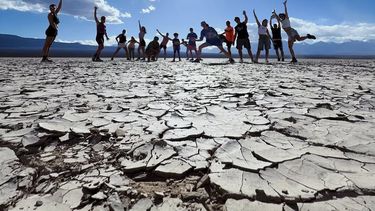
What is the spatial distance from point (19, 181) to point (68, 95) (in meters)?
2.14

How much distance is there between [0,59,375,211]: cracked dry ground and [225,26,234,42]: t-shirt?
7376 millimetres

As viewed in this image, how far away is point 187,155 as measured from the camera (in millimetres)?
1584

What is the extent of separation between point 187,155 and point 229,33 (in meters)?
8.99

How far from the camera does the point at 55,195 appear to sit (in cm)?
118

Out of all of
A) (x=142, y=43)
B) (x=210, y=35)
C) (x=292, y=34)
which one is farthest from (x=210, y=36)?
(x=142, y=43)

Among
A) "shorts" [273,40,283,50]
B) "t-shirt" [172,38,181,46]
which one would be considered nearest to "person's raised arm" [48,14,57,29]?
"t-shirt" [172,38,181,46]

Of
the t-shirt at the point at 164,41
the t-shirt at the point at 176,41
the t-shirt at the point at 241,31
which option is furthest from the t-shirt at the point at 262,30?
the t-shirt at the point at 164,41

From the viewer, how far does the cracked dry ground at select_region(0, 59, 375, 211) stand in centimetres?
115

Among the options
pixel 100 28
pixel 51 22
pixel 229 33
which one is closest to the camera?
pixel 51 22

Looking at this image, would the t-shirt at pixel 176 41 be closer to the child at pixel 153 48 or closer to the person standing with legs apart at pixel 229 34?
A: the child at pixel 153 48

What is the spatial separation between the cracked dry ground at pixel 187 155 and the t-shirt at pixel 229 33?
24.2 feet

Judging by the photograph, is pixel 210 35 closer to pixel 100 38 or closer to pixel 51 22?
pixel 100 38

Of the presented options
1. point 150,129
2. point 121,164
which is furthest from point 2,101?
point 121,164

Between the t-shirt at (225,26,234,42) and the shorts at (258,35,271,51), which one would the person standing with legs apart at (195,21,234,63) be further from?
the shorts at (258,35,271,51)
